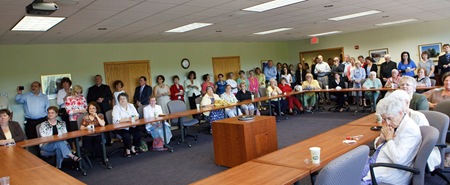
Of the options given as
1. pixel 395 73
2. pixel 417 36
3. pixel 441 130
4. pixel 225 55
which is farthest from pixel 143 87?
pixel 417 36

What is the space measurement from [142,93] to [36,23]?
348 cm

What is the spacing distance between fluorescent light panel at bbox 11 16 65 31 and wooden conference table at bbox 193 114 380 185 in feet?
12.7

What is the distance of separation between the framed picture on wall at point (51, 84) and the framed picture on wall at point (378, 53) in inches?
388

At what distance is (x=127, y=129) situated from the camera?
5.84 metres

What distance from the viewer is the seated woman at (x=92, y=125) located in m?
5.46

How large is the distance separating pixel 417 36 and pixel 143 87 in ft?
28.9

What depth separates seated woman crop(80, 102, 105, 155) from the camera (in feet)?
17.9

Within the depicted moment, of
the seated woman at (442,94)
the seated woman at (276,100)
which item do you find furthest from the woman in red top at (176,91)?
the seated woman at (442,94)

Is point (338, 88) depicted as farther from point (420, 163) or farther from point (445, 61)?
point (420, 163)

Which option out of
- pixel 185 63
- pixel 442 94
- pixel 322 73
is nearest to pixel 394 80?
pixel 322 73

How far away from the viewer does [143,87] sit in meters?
8.34

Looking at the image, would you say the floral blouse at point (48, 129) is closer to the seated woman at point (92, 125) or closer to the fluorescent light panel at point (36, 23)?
the seated woman at point (92, 125)

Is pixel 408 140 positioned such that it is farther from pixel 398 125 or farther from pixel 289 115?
pixel 289 115

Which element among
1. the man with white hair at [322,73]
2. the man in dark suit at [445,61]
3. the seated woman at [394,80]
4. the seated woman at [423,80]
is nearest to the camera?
the seated woman at [423,80]
